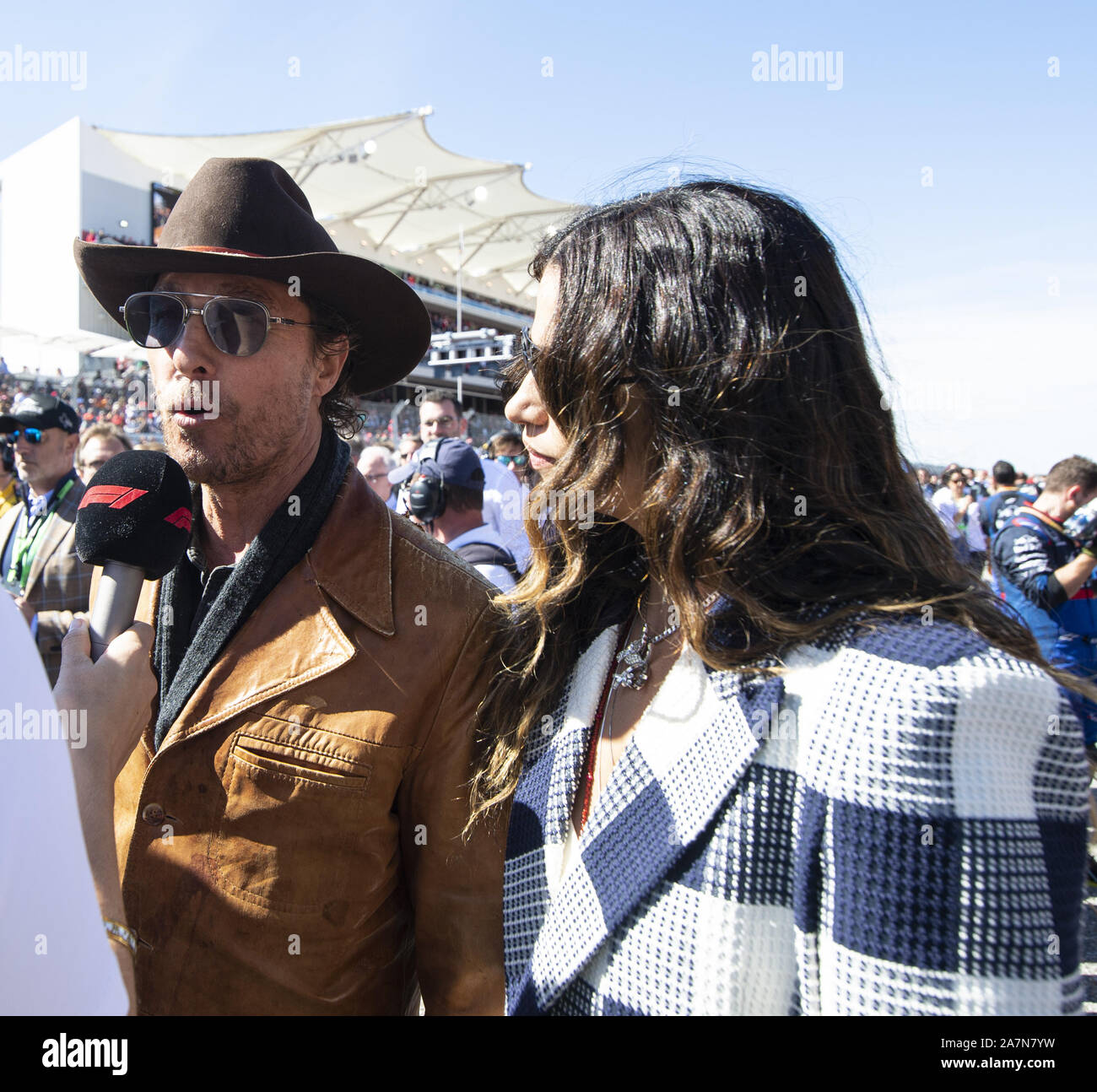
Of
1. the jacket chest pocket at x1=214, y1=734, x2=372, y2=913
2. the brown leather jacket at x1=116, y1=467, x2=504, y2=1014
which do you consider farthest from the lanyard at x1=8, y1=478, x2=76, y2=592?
the jacket chest pocket at x1=214, y1=734, x2=372, y2=913

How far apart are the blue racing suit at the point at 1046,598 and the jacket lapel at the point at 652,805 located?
436cm

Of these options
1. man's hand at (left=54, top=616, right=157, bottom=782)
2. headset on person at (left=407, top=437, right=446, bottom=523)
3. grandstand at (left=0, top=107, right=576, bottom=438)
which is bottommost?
man's hand at (left=54, top=616, right=157, bottom=782)

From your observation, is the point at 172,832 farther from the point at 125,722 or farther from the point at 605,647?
the point at 605,647

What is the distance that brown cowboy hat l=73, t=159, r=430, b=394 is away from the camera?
1.92 m

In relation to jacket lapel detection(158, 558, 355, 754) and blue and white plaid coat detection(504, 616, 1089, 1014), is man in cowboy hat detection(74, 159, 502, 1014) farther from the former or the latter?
blue and white plaid coat detection(504, 616, 1089, 1014)

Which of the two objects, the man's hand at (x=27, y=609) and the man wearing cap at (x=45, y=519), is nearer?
the man's hand at (x=27, y=609)

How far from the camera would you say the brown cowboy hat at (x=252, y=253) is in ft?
6.31

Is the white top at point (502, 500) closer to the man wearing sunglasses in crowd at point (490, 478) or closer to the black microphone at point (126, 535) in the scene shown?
the man wearing sunglasses in crowd at point (490, 478)

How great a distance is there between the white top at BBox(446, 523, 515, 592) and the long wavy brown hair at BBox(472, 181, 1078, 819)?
198 cm

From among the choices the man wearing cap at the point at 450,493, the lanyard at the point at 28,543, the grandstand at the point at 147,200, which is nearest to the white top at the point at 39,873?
the man wearing cap at the point at 450,493

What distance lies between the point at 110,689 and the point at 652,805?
2.94 feet

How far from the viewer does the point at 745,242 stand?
1.37m
